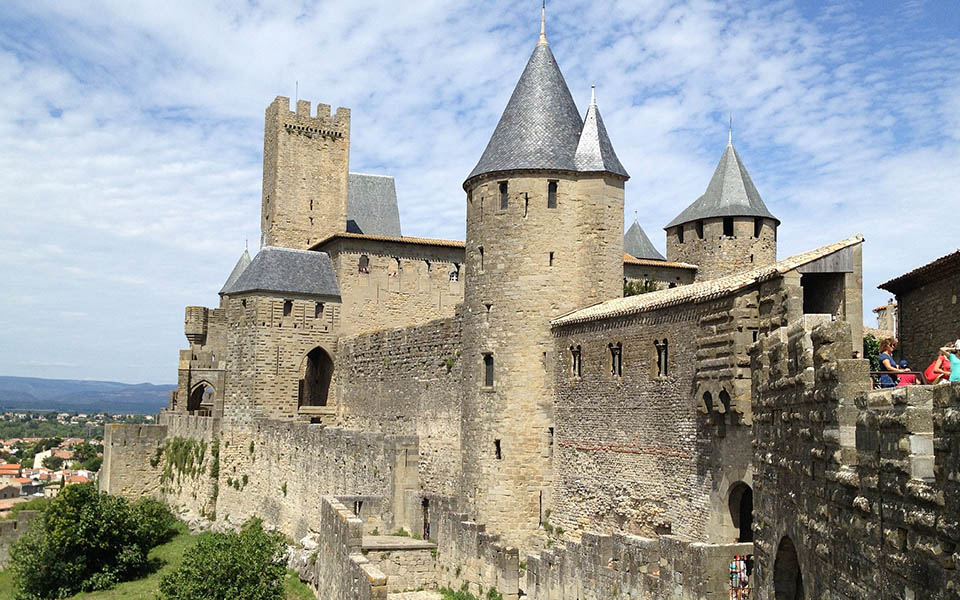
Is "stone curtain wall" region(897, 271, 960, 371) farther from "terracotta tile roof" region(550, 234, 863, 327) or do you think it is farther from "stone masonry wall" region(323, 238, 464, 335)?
"stone masonry wall" region(323, 238, 464, 335)

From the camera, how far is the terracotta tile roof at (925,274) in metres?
16.5

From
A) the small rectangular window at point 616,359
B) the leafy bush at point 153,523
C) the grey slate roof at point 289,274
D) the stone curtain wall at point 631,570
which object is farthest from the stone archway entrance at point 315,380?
the stone curtain wall at point 631,570

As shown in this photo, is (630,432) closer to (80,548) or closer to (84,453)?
(80,548)

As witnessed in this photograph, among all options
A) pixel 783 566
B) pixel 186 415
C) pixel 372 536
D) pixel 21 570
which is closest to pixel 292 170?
pixel 186 415

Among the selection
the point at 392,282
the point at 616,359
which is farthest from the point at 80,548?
the point at 616,359

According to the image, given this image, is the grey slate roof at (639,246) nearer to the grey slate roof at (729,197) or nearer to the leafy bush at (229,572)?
the grey slate roof at (729,197)

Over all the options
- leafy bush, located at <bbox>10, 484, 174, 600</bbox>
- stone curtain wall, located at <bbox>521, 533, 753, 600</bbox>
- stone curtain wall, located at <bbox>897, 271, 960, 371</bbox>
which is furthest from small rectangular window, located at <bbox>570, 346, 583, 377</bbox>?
leafy bush, located at <bbox>10, 484, 174, 600</bbox>

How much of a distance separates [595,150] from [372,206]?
2094 centimetres

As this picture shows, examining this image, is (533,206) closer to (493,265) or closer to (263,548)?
(493,265)

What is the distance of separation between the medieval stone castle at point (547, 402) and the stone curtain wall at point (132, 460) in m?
0.09

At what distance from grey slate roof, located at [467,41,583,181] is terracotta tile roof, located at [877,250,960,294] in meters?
7.41

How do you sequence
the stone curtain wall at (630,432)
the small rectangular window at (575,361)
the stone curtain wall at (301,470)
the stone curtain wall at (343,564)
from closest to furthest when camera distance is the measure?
the stone curtain wall at (343,564), the stone curtain wall at (630,432), the small rectangular window at (575,361), the stone curtain wall at (301,470)

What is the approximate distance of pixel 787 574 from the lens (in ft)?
29.1

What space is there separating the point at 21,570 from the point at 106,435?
8.99 meters
